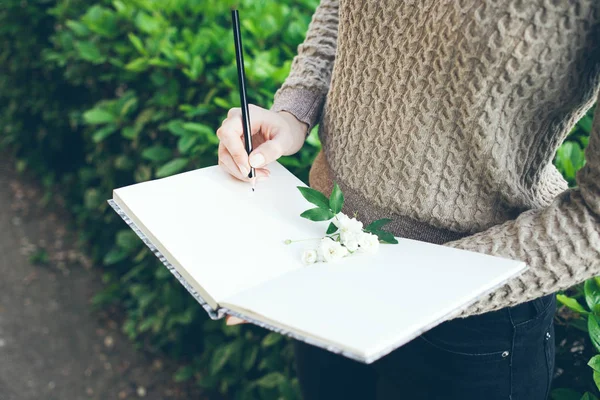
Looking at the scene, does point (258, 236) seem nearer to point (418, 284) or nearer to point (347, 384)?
point (418, 284)

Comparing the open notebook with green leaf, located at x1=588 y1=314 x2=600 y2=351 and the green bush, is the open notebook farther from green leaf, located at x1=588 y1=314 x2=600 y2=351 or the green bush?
the green bush

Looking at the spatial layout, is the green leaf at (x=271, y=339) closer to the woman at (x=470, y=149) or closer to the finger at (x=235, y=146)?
the woman at (x=470, y=149)

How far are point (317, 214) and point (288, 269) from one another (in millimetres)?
137

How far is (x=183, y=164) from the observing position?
217cm

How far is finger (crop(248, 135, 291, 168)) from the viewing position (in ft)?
3.80

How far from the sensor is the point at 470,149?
1048mm

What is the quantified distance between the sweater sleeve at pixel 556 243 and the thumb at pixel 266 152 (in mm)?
452

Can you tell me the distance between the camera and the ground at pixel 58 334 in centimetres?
281

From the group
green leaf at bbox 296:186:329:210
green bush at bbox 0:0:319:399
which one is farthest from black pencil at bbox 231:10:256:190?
green bush at bbox 0:0:319:399

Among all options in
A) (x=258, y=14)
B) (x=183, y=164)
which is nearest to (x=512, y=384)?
(x=183, y=164)

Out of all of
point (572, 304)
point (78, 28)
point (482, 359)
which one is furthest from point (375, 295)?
point (78, 28)

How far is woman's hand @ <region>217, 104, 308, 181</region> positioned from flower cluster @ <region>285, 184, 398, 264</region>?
0.15 meters

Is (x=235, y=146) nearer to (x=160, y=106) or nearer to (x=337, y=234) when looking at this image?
(x=337, y=234)

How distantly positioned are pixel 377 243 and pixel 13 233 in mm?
3534
